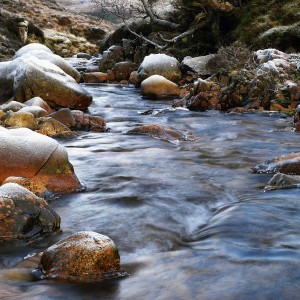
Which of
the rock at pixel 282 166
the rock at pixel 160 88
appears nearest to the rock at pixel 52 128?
the rock at pixel 282 166

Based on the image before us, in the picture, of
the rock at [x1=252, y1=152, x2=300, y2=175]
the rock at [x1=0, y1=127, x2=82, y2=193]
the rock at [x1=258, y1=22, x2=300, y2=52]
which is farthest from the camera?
the rock at [x1=258, y1=22, x2=300, y2=52]

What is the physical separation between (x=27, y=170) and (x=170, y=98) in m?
8.73

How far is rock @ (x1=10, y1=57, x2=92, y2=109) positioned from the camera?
390 inches

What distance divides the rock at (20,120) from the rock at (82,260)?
4.93 m

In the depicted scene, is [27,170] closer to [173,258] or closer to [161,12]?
[173,258]

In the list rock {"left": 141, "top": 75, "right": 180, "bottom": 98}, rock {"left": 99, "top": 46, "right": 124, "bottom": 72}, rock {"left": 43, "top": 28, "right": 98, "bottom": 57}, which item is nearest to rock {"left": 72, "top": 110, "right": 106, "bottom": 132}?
rock {"left": 141, "top": 75, "right": 180, "bottom": 98}

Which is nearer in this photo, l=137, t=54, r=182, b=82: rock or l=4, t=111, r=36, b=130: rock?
l=4, t=111, r=36, b=130: rock

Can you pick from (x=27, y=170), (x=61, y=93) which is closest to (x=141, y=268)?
(x=27, y=170)

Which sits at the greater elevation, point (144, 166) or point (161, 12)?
point (161, 12)

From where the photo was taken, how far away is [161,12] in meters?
21.0

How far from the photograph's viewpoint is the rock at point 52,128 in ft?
24.7

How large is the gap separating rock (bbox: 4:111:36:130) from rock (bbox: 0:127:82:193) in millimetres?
2868

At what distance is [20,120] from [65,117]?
900mm

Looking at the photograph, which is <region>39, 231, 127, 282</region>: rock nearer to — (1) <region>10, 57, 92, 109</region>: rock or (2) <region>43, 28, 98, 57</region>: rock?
(1) <region>10, 57, 92, 109</region>: rock
